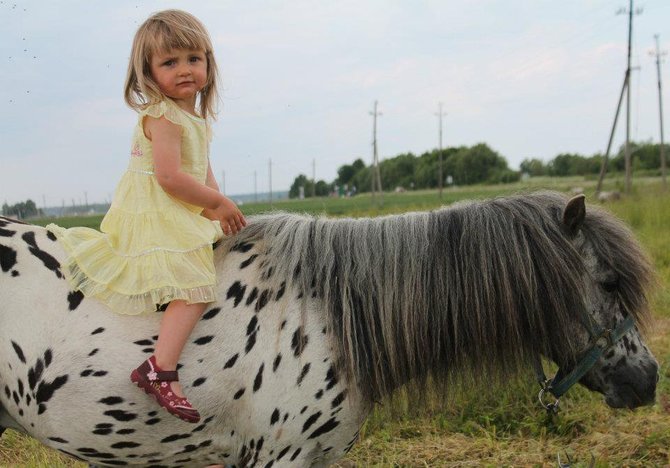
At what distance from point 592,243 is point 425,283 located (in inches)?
28.5

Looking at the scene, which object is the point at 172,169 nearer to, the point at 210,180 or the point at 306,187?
the point at 210,180

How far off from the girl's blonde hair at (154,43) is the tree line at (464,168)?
35764 millimetres

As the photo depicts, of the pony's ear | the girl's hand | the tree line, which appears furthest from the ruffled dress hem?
the tree line

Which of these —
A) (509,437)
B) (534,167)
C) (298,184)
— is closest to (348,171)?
(298,184)

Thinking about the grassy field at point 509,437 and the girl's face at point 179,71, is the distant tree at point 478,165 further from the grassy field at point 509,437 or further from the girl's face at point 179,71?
the girl's face at point 179,71

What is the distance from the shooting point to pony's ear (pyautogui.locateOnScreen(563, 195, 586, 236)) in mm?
2254

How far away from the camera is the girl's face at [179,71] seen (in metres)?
2.29

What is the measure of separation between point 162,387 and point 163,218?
2.12 ft

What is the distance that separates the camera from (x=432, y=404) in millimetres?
2461

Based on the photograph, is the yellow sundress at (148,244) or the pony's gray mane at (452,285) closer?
the yellow sundress at (148,244)

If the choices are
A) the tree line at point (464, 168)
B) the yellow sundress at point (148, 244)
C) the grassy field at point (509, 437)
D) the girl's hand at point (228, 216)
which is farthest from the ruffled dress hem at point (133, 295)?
the tree line at point (464, 168)

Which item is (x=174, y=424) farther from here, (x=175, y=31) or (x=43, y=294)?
(x=175, y=31)

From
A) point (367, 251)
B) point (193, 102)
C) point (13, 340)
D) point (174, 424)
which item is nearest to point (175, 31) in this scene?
point (193, 102)

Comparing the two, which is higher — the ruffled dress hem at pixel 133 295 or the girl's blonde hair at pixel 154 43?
the girl's blonde hair at pixel 154 43
